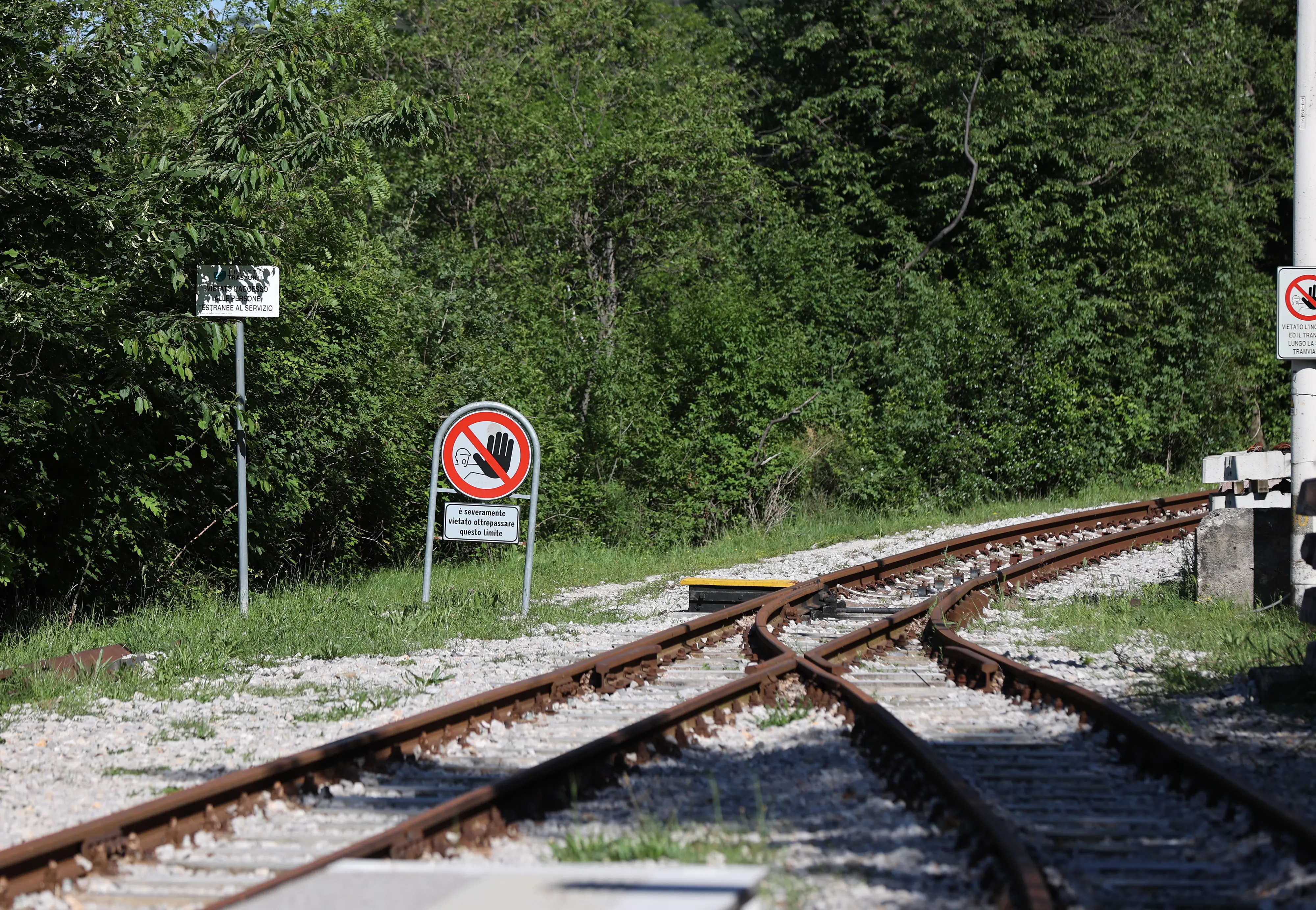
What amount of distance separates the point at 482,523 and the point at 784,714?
5054 mm

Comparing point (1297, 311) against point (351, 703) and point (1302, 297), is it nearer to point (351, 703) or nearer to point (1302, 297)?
point (1302, 297)

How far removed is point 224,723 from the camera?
6891 millimetres

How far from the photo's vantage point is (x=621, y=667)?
8055 mm

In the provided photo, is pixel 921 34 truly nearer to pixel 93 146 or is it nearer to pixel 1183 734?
pixel 93 146

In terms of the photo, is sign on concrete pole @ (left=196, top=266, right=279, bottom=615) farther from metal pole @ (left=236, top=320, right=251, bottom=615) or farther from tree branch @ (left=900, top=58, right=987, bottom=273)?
tree branch @ (left=900, top=58, right=987, bottom=273)

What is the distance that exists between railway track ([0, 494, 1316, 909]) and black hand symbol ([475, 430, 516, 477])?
2.94m

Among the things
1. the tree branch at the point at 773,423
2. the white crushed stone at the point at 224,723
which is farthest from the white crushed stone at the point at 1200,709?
the tree branch at the point at 773,423

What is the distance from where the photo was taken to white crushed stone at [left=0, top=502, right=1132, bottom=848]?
546cm

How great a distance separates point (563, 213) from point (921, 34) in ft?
38.6

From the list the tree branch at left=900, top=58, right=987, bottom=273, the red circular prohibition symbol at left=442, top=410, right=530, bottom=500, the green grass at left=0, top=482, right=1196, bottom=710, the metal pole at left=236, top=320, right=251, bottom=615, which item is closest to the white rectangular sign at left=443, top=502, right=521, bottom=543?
the red circular prohibition symbol at left=442, top=410, right=530, bottom=500

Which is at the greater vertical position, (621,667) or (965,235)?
(965,235)

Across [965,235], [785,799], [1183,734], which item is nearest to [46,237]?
[785,799]

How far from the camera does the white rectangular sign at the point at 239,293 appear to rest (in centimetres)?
1040

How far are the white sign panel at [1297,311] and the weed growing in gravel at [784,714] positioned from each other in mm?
5687
